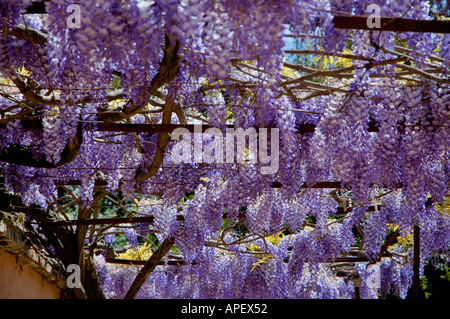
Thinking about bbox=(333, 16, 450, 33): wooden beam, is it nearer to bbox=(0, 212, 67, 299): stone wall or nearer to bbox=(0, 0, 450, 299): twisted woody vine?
bbox=(0, 0, 450, 299): twisted woody vine

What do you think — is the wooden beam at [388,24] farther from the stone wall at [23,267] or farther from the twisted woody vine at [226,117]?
the stone wall at [23,267]

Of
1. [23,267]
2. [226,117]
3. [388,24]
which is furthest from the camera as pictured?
[23,267]

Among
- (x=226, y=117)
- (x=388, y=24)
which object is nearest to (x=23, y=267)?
(x=226, y=117)

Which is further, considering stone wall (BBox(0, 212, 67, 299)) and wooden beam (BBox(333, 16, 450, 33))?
stone wall (BBox(0, 212, 67, 299))

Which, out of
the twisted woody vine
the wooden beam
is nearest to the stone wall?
the twisted woody vine

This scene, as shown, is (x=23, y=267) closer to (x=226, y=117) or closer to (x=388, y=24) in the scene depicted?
(x=226, y=117)

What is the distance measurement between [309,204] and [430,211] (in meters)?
1.43

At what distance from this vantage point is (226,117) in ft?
14.8

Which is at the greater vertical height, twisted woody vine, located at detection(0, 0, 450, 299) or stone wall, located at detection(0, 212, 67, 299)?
twisted woody vine, located at detection(0, 0, 450, 299)

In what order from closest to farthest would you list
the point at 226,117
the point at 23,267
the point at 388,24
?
the point at 388,24 < the point at 226,117 < the point at 23,267

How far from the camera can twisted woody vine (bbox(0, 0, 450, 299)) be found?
262cm

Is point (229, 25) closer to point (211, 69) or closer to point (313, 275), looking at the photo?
point (211, 69)

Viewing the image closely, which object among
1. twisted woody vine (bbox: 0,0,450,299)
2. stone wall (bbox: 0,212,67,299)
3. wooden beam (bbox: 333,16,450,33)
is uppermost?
wooden beam (bbox: 333,16,450,33)
